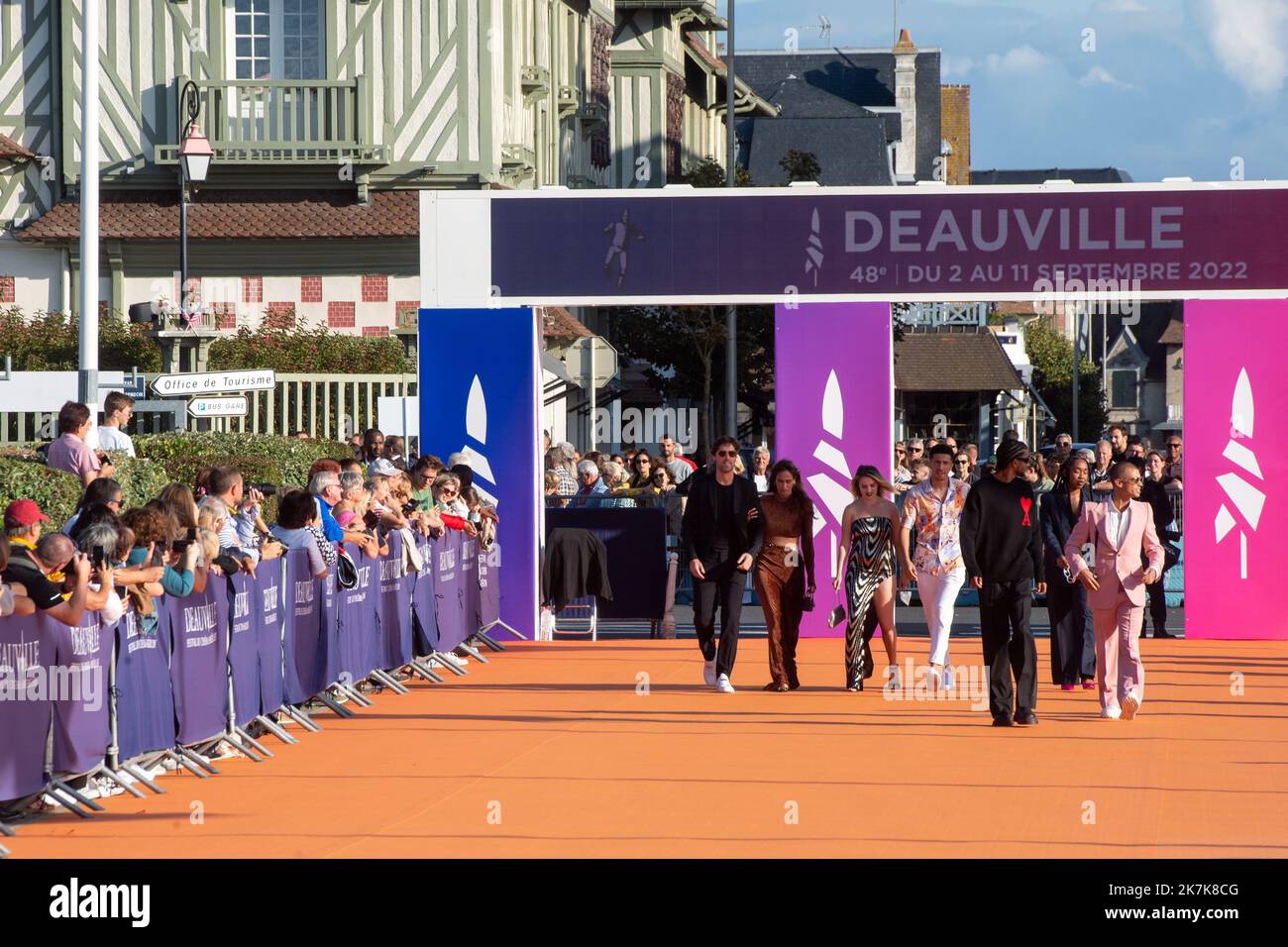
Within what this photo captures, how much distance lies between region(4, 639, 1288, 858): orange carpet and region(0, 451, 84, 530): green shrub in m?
2.79

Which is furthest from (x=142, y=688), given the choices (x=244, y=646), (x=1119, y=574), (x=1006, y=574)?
(x=1119, y=574)

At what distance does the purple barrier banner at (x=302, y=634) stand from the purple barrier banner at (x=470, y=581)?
452cm

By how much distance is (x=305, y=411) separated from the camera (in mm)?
29625

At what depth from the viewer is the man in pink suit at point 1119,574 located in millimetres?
14000

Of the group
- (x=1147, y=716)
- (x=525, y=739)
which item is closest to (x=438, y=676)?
(x=525, y=739)

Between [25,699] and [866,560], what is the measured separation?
8036 mm

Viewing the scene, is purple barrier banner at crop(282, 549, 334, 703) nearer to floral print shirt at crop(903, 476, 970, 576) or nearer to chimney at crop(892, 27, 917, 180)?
floral print shirt at crop(903, 476, 970, 576)

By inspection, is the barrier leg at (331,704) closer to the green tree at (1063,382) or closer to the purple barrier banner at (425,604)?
the purple barrier banner at (425,604)

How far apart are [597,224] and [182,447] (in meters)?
5.37

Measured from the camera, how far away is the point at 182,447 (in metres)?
22.7

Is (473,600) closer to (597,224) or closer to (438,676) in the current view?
(438,676)

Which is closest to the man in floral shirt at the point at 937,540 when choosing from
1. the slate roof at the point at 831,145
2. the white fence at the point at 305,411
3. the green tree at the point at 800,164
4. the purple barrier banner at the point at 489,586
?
the purple barrier banner at the point at 489,586
